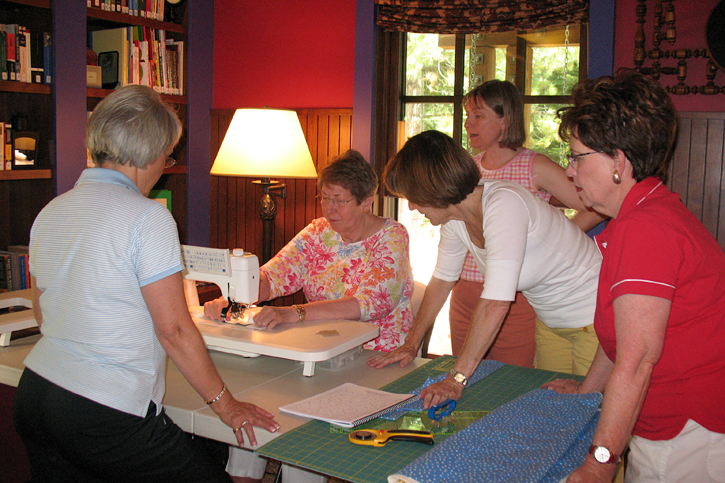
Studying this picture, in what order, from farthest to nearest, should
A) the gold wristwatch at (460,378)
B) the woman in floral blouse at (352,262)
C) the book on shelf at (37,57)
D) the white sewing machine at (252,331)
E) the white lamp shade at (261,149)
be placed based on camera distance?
the white lamp shade at (261,149), the book on shelf at (37,57), the woman in floral blouse at (352,262), the white sewing machine at (252,331), the gold wristwatch at (460,378)

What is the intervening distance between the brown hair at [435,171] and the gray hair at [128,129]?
2.14 ft

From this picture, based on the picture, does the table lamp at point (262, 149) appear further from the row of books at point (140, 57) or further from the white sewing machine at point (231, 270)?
the white sewing machine at point (231, 270)

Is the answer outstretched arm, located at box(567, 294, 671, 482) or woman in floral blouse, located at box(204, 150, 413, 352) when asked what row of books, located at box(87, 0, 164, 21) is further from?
outstretched arm, located at box(567, 294, 671, 482)

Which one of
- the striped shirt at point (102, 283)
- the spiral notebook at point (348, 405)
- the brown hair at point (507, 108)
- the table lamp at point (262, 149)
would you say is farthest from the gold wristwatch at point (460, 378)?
the table lamp at point (262, 149)

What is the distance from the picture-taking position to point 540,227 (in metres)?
1.70

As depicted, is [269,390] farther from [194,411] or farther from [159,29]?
[159,29]

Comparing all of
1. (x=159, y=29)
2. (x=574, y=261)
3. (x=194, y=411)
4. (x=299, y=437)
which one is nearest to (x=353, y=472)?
(x=299, y=437)

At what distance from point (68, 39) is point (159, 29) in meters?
0.72

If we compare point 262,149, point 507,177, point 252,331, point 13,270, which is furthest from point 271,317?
point 13,270

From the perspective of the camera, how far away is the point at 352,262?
2.42 m

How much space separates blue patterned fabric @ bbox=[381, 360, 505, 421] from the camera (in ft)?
4.83

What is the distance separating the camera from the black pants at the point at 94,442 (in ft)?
4.18

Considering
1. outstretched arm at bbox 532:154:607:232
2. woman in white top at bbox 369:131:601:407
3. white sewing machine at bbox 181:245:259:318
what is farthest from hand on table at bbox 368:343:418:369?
outstretched arm at bbox 532:154:607:232

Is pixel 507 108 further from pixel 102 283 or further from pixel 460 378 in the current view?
pixel 102 283
